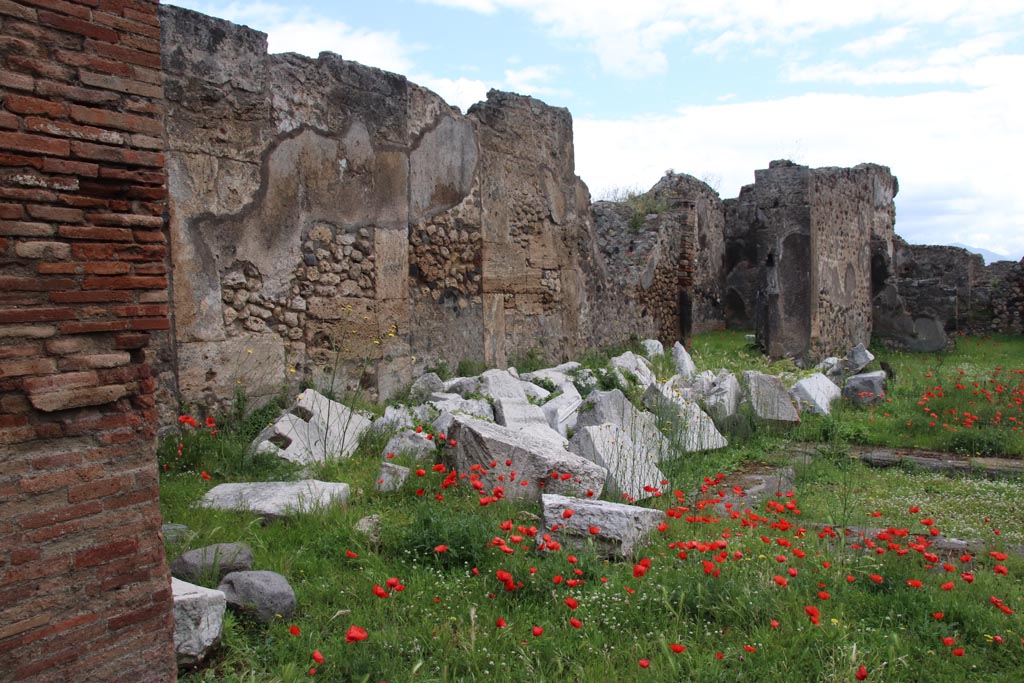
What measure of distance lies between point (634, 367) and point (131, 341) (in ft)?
23.3

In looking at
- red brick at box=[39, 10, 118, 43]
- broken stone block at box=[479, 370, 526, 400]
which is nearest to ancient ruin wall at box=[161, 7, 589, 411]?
broken stone block at box=[479, 370, 526, 400]

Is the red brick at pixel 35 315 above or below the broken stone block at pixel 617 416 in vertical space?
above

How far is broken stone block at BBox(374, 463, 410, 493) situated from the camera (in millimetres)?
4328

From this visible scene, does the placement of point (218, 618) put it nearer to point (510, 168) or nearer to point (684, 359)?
point (510, 168)

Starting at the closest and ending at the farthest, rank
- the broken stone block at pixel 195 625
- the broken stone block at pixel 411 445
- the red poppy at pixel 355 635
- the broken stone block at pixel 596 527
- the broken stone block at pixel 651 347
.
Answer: the red poppy at pixel 355 635, the broken stone block at pixel 195 625, the broken stone block at pixel 596 527, the broken stone block at pixel 411 445, the broken stone block at pixel 651 347

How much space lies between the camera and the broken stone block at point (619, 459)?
15.0 ft

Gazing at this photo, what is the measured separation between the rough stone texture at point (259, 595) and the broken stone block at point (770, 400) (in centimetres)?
515

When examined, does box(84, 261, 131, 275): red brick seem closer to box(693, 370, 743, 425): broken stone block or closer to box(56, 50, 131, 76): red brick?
box(56, 50, 131, 76): red brick

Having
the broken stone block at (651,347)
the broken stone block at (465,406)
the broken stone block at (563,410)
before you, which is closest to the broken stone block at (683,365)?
the broken stone block at (651,347)

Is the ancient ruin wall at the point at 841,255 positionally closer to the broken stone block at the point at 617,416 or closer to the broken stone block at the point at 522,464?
the broken stone block at the point at 617,416

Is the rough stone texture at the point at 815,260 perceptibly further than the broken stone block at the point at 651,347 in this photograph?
Yes

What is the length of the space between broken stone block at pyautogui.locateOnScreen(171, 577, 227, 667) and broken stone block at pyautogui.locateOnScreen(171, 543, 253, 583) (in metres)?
0.34

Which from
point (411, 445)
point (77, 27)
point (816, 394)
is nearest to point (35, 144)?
point (77, 27)

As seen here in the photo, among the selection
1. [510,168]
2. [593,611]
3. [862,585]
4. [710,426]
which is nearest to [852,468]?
[710,426]
